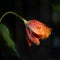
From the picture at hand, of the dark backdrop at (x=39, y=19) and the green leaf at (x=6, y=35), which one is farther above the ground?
the green leaf at (x=6, y=35)

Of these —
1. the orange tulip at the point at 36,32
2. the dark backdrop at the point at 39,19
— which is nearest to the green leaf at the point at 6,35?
the orange tulip at the point at 36,32

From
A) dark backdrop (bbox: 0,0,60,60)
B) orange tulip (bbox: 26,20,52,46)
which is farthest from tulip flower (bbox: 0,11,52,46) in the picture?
dark backdrop (bbox: 0,0,60,60)

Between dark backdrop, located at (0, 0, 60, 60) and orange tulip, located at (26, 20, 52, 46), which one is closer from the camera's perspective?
orange tulip, located at (26, 20, 52, 46)

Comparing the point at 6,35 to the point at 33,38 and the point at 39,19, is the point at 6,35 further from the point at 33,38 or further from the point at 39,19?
the point at 39,19

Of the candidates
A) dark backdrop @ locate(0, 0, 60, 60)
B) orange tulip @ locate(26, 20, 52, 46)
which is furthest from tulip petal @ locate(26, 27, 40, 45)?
dark backdrop @ locate(0, 0, 60, 60)

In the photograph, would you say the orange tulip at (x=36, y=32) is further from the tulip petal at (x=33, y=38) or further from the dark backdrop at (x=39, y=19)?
the dark backdrop at (x=39, y=19)

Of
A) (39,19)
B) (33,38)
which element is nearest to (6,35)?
(33,38)

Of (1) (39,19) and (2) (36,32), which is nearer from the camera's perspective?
(2) (36,32)

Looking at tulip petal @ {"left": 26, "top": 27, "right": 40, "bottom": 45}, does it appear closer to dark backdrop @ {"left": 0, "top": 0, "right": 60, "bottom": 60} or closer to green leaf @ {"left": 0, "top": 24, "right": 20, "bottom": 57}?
green leaf @ {"left": 0, "top": 24, "right": 20, "bottom": 57}

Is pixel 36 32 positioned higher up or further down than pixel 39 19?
higher up

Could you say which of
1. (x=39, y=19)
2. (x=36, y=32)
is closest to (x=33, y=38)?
(x=36, y=32)

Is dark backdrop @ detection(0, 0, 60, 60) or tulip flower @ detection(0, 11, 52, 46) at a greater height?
tulip flower @ detection(0, 11, 52, 46)

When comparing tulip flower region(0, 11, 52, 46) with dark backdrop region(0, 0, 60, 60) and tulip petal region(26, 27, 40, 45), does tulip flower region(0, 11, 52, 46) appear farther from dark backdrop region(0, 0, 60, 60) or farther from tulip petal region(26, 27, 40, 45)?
dark backdrop region(0, 0, 60, 60)

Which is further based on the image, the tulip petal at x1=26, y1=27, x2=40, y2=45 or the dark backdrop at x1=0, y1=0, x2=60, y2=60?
the dark backdrop at x1=0, y1=0, x2=60, y2=60
